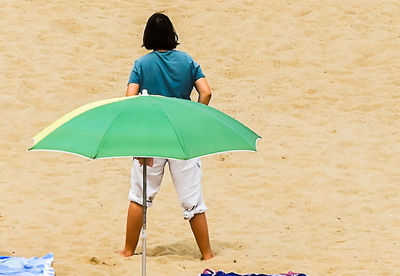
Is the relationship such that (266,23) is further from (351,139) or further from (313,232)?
(313,232)

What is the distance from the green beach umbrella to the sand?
5.41ft

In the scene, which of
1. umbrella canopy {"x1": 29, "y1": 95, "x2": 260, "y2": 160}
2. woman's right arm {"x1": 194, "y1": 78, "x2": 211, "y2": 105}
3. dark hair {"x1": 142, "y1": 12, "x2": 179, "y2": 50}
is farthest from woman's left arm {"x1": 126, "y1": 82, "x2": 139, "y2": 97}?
umbrella canopy {"x1": 29, "y1": 95, "x2": 260, "y2": 160}

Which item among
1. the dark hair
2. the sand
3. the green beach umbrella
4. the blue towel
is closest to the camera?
the green beach umbrella

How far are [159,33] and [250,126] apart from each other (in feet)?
15.3

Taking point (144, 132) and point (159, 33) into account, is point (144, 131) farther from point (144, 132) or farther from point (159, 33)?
point (159, 33)

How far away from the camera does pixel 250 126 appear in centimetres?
1011

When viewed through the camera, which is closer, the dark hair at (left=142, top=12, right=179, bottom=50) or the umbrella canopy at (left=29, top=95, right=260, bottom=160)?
the umbrella canopy at (left=29, top=95, right=260, bottom=160)

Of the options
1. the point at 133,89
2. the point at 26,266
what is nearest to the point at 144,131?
the point at 133,89

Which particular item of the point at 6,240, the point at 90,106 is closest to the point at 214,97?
the point at 6,240

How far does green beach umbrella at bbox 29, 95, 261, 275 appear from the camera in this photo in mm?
4008

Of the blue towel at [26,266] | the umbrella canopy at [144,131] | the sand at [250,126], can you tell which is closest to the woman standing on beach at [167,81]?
the sand at [250,126]

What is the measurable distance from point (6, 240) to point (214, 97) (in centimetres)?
497

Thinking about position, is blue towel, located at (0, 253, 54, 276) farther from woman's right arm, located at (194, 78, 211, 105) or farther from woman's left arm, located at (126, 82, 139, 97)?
woman's right arm, located at (194, 78, 211, 105)

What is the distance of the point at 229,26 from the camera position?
1318 centimetres
